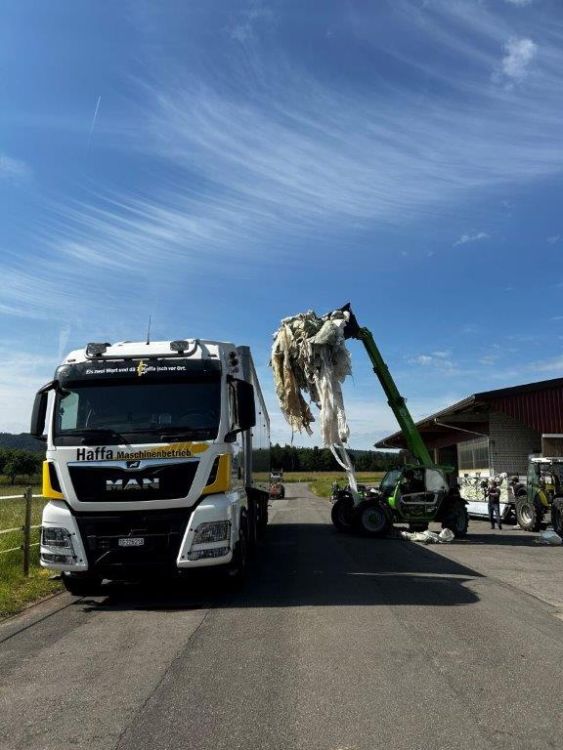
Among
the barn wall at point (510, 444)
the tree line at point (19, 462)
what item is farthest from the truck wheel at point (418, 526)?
the tree line at point (19, 462)

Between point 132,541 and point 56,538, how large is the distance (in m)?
0.97

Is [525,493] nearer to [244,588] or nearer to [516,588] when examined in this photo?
[516,588]

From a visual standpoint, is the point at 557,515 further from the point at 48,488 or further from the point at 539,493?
the point at 48,488

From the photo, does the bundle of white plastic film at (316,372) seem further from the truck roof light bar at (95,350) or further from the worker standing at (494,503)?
the truck roof light bar at (95,350)

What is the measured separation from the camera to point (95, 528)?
8219mm

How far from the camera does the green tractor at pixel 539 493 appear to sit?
2023 cm

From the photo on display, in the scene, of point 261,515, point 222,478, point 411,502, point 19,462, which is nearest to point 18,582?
point 222,478

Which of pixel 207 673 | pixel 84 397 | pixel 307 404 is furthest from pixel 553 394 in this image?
pixel 207 673

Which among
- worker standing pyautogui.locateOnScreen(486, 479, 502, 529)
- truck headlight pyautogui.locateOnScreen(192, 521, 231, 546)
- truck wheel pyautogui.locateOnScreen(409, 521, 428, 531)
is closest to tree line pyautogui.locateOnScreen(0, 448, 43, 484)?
worker standing pyautogui.locateOnScreen(486, 479, 502, 529)

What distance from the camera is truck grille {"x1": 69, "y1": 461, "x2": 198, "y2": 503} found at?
322 inches

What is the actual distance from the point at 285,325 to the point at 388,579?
9.65 metres

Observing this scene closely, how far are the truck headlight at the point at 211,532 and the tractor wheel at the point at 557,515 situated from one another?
13.2 meters

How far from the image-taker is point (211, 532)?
8156 mm

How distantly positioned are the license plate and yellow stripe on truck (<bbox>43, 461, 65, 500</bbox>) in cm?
96
